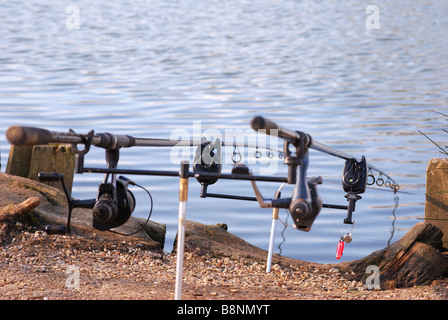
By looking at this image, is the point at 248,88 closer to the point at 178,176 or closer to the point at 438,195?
the point at 438,195

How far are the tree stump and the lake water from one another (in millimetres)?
1481

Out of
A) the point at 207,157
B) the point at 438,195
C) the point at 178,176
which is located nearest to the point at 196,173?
the point at 178,176

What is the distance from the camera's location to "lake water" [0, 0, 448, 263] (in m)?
10.3

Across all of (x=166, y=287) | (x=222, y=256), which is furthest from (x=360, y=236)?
(x=166, y=287)

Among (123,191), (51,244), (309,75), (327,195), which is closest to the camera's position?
(123,191)

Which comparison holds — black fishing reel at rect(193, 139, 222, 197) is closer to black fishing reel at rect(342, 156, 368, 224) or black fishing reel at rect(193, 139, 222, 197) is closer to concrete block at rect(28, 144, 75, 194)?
black fishing reel at rect(342, 156, 368, 224)

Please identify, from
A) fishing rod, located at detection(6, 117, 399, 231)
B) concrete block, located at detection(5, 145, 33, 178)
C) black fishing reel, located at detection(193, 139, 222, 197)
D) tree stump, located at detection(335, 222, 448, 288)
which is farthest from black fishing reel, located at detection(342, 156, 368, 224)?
concrete block, located at detection(5, 145, 33, 178)

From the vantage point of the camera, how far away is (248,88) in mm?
20781

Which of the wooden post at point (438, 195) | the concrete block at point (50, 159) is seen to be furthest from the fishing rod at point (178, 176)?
the concrete block at point (50, 159)

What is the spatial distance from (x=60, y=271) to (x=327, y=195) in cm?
552

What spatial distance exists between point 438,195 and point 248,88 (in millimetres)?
14128

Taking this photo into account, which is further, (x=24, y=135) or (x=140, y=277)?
(x=140, y=277)
